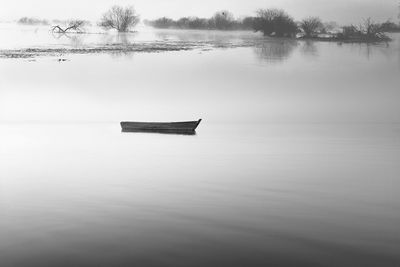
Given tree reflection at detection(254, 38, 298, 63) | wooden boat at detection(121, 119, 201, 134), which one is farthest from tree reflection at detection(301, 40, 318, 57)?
wooden boat at detection(121, 119, 201, 134)

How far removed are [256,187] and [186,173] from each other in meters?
5.95

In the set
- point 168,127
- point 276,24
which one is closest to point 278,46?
point 276,24

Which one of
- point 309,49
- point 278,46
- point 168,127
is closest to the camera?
point 168,127

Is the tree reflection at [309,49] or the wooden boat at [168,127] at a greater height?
the tree reflection at [309,49]

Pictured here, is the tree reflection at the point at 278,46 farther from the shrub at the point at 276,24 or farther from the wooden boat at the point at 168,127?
the wooden boat at the point at 168,127

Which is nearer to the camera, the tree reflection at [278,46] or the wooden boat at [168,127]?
the wooden boat at [168,127]

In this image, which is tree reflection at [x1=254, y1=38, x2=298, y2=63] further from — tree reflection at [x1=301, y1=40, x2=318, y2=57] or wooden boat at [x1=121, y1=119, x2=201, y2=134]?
wooden boat at [x1=121, y1=119, x2=201, y2=134]

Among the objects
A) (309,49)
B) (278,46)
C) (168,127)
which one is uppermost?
(278,46)

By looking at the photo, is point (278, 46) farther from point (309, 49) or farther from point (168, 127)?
point (168, 127)

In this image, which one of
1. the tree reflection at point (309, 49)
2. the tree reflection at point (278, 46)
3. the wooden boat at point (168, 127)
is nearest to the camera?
the wooden boat at point (168, 127)

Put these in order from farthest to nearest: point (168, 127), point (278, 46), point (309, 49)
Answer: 1. point (278, 46)
2. point (309, 49)
3. point (168, 127)

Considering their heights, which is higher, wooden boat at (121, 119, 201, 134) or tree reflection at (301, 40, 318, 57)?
tree reflection at (301, 40, 318, 57)

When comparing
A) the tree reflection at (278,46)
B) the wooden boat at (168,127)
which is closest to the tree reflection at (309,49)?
the tree reflection at (278,46)

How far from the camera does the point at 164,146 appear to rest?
147ft
